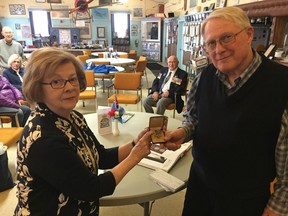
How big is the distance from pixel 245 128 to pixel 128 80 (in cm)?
322

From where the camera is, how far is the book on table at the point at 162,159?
149cm

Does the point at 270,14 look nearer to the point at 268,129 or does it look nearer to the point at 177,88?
the point at 177,88

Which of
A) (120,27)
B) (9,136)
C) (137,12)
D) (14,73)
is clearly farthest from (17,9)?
(9,136)

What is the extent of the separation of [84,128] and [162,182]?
1.74ft

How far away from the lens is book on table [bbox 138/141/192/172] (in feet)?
4.90

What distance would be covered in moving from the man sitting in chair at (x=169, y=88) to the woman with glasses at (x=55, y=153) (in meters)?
2.61

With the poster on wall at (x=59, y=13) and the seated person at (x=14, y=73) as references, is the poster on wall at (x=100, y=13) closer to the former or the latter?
the poster on wall at (x=59, y=13)

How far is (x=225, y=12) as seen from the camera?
98 cm

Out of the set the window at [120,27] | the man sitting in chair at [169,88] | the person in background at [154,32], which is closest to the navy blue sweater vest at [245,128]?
the man sitting in chair at [169,88]

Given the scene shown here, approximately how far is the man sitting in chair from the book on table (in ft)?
6.45

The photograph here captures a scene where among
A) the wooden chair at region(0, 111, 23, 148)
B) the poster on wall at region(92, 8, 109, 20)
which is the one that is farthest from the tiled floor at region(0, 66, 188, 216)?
the poster on wall at region(92, 8, 109, 20)

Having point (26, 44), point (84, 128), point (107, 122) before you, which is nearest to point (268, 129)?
point (84, 128)

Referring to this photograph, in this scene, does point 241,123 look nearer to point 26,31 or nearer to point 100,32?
point 100,32

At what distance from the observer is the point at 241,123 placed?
0.95 metres
